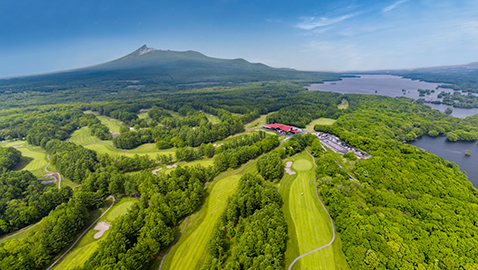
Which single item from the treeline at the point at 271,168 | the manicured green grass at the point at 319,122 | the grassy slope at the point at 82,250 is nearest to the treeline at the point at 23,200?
the grassy slope at the point at 82,250

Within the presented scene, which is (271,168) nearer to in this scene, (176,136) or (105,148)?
(176,136)

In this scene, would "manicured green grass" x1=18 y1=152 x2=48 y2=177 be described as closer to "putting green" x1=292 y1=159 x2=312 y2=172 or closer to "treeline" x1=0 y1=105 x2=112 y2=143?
"treeline" x1=0 y1=105 x2=112 y2=143

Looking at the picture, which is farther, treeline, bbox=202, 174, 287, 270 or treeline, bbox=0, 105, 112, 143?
treeline, bbox=0, 105, 112, 143

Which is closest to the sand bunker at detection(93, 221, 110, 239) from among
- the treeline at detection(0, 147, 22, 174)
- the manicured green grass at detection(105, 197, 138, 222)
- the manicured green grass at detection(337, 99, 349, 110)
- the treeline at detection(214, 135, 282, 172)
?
the manicured green grass at detection(105, 197, 138, 222)

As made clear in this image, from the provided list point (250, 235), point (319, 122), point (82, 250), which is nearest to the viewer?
point (250, 235)

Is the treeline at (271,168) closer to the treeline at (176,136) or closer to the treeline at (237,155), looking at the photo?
the treeline at (237,155)

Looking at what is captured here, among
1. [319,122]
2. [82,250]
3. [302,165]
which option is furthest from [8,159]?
[319,122]

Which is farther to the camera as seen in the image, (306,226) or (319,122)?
(319,122)

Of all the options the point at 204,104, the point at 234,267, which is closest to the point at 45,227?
the point at 234,267
